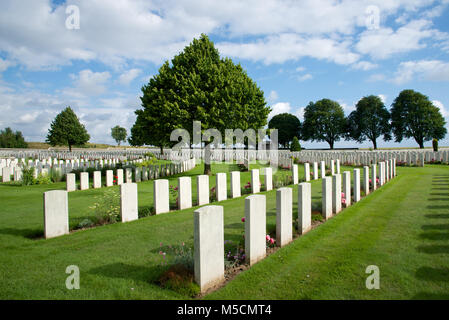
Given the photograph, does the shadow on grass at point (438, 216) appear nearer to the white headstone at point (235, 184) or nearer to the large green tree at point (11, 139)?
the white headstone at point (235, 184)

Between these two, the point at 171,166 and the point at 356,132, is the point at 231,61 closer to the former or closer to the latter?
the point at 171,166

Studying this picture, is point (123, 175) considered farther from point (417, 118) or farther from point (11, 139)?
point (11, 139)

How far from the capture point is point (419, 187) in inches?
404

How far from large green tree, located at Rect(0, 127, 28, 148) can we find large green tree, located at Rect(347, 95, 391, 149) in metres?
77.1

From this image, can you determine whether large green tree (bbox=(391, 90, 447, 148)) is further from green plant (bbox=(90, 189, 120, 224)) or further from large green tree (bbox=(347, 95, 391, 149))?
green plant (bbox=(90, 189, 120, 224))

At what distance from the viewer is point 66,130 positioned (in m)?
45.0

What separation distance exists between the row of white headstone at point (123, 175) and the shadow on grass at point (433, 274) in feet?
41.2

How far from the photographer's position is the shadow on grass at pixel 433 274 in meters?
3.36

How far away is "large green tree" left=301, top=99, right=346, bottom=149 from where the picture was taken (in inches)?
2151

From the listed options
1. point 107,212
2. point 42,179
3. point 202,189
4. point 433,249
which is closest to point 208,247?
point 433,249

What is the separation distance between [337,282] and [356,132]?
5574 centimetres

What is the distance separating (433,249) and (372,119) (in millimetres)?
52750
